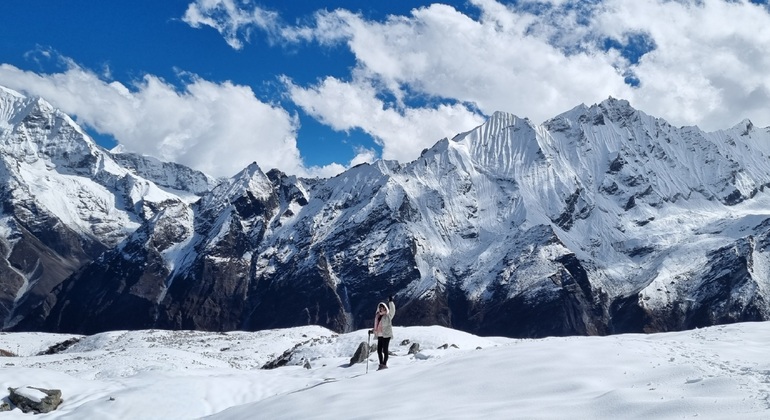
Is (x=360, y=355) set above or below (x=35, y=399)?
above

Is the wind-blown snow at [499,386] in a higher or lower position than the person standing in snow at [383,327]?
lower

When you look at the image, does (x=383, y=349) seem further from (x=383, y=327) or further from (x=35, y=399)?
(x=35, y=399)

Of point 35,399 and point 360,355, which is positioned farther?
point 360,355

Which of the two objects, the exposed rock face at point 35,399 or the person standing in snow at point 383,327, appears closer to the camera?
the person standing in snow at point 383,327

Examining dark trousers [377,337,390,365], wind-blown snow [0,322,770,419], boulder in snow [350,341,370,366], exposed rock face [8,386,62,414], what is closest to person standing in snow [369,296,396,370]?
dark trousers [377,337,390,365]

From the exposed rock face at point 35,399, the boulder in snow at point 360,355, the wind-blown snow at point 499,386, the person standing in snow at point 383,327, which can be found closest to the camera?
the wind-blown snow at point 499,386

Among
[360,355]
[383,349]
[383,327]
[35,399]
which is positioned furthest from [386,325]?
[35,399]

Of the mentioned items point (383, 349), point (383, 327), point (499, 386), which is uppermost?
point (383, 327)

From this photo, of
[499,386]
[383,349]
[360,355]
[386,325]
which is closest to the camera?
[499,386]

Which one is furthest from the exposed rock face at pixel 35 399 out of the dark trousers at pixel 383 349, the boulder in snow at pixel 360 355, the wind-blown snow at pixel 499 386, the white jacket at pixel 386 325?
the white jacket at pixel 386 325

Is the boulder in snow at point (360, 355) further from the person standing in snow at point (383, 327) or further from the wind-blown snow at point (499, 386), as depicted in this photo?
the person standing in snow at point (383, 327)

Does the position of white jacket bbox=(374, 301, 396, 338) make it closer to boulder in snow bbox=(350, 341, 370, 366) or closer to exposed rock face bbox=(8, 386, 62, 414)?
boulder in snow bbox=(350, 341, 370, 366)

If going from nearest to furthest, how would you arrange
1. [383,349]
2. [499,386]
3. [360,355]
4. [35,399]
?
[499,386] < [383,349] < [35,399] < [360,355]

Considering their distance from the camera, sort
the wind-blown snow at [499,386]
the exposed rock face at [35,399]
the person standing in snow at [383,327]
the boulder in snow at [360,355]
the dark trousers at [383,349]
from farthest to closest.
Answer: the boulder in snow at [360,355] → the exposed rock face at [35,399] → the dark trousers at [383,349] → the person standing in snow at [383,327] → the wind-blown snow at [499,386]
